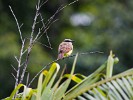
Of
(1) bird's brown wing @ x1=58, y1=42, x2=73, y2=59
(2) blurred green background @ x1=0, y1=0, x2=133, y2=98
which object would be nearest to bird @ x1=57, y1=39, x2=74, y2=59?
(1) bird's brown wing @ x1=58, y1=42, x2=73, y2=59

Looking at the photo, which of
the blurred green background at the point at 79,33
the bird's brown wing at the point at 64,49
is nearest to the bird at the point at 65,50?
the bird's brown wing at the point at 64,49

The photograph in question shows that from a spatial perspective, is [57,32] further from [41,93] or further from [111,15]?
[41,93]

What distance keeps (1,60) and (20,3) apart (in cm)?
373

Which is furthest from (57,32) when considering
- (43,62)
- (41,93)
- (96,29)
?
(41,93)

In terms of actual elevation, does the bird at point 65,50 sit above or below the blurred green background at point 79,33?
below

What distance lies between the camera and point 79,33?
74.2 ft

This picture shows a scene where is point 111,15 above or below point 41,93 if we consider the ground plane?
above

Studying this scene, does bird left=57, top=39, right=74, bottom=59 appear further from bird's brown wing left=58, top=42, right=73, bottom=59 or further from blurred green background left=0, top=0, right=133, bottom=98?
blurred green background left=0, top=0, right=133, bottom=98

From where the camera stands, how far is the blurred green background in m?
18.8

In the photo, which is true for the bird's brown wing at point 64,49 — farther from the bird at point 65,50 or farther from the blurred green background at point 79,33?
the blurred green background at point 79,33

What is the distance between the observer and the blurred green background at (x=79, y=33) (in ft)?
61.8

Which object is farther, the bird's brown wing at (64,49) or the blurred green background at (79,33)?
the blurred green background at (79,33)

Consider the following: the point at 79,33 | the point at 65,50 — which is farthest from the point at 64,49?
the point at 79,33

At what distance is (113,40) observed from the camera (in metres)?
19.5
